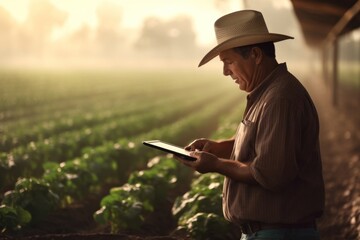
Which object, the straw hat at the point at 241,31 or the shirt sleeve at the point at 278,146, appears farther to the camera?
the straw hat at the point at 241,31

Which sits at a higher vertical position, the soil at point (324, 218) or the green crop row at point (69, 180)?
the green crop row at point (69, 180)

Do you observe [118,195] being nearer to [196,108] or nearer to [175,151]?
[175,151]

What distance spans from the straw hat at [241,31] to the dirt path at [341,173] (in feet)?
13.7

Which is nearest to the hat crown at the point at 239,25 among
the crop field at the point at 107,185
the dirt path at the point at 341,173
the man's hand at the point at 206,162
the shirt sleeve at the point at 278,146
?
the shirt sleeve at the point at 278,146

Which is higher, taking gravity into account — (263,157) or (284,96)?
(284,96)

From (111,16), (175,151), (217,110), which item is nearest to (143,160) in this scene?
(175,151)

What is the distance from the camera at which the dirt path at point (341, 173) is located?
683cm

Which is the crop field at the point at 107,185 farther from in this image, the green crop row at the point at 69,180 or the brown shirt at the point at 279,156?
the brown shirt at the point at 279,156

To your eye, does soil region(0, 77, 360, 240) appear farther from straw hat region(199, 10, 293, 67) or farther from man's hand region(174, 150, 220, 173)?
straw hat region(199, 10, 293, 67)

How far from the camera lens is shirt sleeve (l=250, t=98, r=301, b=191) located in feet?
8.62

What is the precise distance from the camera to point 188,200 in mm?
5723

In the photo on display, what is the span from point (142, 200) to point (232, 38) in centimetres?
384

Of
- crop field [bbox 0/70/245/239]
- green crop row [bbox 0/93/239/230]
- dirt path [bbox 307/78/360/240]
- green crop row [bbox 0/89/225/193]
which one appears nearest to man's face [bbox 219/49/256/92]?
crop field [bbox 0/70/245/239]

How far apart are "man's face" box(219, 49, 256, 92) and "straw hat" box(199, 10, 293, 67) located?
5 cm
